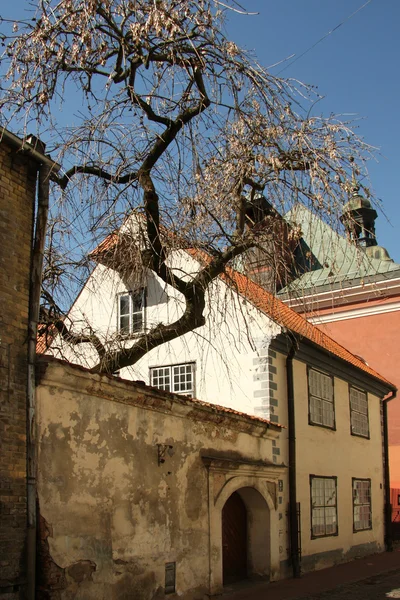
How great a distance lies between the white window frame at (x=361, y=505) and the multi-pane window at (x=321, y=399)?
2.56m

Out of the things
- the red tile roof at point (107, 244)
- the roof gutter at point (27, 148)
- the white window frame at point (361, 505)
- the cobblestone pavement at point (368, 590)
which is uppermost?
the roof gutter at point (27, 148)

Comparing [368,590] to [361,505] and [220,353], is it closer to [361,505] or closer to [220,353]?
[220,353]

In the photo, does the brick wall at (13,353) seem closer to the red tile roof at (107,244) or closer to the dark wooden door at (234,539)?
the red tile roof at (107,244)

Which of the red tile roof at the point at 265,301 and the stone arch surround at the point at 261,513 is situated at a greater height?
the red tile roof at the point at 265,301

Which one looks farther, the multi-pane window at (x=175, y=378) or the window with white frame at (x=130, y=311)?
the window with white frame at (x=130, y=311)

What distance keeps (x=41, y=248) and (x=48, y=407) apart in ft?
6.64

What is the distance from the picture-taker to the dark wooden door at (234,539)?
13.9 metres

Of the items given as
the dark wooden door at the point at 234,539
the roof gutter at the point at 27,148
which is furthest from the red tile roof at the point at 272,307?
the dark wooden door at the point at 234,539

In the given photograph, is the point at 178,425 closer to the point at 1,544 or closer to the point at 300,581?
→ the point at 1,544

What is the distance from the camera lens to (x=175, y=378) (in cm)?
1700

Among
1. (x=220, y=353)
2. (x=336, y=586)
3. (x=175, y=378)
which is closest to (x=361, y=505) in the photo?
(x=336, y=586)

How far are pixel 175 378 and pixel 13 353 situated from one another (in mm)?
9017

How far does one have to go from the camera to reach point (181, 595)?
1098 cm

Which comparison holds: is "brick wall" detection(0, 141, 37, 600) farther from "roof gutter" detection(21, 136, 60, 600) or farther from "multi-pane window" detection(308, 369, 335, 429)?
"multi-pane window" detection(308, 369, 335, 429)
